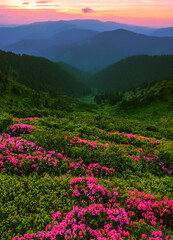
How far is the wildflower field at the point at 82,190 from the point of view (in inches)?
258

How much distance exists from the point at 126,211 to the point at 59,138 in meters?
8.33

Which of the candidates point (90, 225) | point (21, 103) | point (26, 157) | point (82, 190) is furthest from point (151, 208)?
point (21, 103)

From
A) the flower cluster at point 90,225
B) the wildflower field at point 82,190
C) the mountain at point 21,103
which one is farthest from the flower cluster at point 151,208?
the mountain at point 21,103

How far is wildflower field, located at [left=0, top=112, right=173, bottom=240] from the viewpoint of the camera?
656cm

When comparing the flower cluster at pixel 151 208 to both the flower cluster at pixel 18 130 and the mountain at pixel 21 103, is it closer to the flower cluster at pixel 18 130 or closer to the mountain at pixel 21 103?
the flower cluster at pixel 18 130

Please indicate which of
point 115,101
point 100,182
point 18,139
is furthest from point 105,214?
point 115,101

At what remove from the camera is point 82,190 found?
339 inches

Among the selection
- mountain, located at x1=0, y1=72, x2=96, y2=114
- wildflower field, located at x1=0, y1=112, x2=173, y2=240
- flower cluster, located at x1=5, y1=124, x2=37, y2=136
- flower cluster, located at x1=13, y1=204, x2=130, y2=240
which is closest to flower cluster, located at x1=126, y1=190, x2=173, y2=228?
wildflower field, located at x1=0, y1=112, x2=173, y2=240

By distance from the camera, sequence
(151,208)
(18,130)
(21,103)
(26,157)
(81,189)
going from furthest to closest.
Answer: (21,103)
(18,130)
(26,157)
(81,189)
(151,208)

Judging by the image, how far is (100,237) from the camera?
6145mm

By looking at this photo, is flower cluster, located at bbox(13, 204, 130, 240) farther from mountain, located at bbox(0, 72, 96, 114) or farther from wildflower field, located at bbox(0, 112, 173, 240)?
mountain, located at bbox(0, 72, 96, 114)

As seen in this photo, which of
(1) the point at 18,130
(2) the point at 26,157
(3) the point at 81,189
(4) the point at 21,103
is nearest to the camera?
(3) the point at 81,189

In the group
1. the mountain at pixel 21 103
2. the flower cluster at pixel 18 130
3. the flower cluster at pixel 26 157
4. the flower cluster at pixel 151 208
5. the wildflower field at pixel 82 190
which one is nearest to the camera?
the wildflower field at pixel 82 190

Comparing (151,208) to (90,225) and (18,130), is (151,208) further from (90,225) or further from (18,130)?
(18,130)
